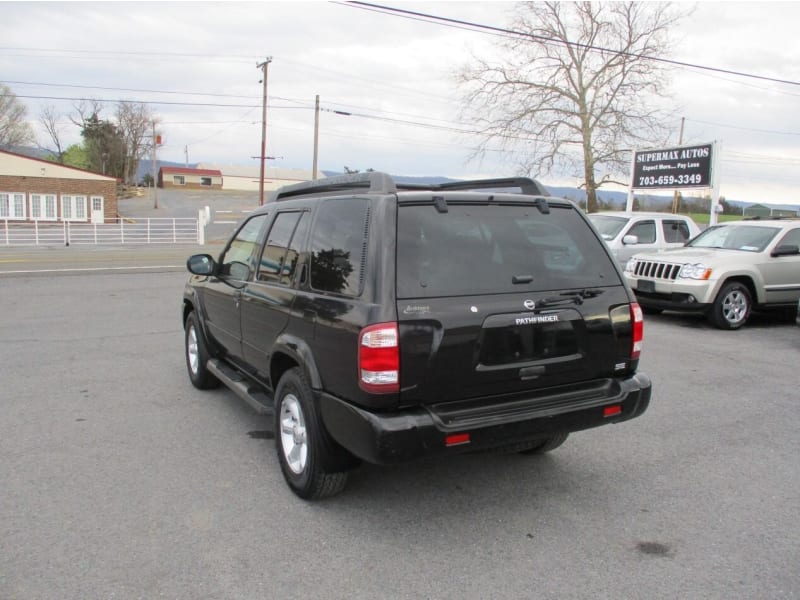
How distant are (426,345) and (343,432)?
64 centimetres

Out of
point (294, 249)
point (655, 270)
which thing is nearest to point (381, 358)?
point (294, 249)

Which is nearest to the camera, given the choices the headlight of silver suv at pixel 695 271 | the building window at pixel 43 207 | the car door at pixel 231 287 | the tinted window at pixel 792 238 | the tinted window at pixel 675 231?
the car door at pixel 231 287

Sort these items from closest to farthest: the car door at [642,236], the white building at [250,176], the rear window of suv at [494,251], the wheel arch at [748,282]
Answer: the rear window of suv at [494,251], the wheel arch at [748,282], the car door at [642,236], the white building at [250,176]

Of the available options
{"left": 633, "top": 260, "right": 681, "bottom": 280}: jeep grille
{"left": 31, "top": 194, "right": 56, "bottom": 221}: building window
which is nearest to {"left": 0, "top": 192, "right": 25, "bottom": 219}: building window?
{"left": 31, "top": 194, "right": 56, "bottom": 221}: building window

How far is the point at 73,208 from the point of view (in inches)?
1903

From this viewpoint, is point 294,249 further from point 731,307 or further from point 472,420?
point 731,307

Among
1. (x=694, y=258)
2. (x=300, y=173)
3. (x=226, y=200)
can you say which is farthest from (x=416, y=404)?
(x=300, y=173)

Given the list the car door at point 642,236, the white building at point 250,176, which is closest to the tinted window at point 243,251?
the car door at point 642,236

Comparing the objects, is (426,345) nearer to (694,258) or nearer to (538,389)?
(538,389)

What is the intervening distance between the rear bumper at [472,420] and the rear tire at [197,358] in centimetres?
278

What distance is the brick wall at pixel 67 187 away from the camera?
45.4 m

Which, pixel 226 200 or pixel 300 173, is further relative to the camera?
pixel 300 173

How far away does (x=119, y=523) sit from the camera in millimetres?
3557

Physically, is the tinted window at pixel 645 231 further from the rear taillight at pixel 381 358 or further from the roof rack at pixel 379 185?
the rear taillight at pixel 381 358
